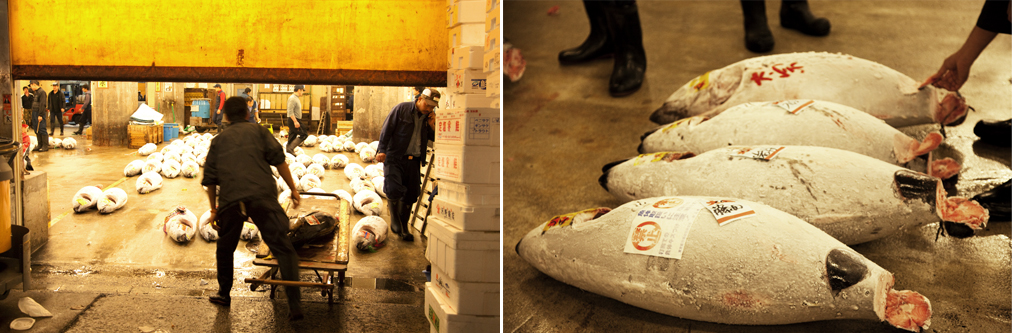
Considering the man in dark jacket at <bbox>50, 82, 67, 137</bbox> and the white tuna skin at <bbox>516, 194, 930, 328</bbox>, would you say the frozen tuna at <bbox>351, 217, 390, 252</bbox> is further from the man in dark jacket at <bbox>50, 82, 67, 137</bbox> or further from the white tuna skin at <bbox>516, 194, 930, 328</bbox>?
the white tuna skin at <bbox>516, 194, 930, 328</bbox>

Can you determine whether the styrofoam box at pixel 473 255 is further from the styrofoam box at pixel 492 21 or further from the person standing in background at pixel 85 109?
the person standing in background at pixel 85 109

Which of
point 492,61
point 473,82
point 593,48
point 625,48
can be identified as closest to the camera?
point 492,61

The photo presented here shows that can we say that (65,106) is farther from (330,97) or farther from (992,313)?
(992,313)

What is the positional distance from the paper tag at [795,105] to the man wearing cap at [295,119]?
3.23m

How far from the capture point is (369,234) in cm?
428

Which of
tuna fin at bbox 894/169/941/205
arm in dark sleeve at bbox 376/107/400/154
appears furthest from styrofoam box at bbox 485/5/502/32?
arm in dark sleeve at bbox 376/107/400/154

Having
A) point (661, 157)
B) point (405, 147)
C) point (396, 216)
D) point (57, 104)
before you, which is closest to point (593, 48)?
point (405, 147)

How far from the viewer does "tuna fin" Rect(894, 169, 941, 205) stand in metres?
2.12

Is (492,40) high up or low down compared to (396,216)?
up

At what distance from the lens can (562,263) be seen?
211 cm

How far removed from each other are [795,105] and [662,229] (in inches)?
55.3

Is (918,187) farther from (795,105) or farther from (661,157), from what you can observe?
(661,157)

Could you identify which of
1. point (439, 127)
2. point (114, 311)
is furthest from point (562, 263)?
point (114, 311)

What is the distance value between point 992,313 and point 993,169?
5.38 ft
